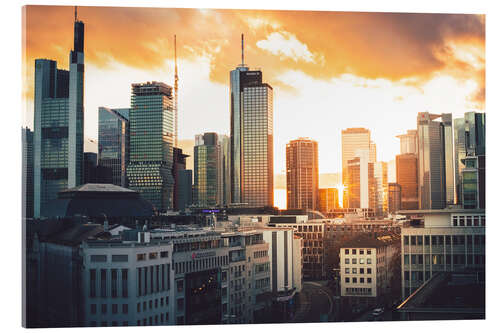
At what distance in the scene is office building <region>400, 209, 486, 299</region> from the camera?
2434 centimetres

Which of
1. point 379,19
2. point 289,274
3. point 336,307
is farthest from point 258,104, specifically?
point 379,19

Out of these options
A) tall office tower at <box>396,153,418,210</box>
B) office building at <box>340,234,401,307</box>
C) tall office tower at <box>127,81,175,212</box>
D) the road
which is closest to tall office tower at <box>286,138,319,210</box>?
tall office tower at <box>127,81,175,212</box>

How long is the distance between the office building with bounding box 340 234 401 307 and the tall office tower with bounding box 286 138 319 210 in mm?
53380

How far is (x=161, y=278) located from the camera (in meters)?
22.3

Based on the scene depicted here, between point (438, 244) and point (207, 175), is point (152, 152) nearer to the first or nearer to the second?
point (207, 175)

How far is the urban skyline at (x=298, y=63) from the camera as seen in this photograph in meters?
21.2

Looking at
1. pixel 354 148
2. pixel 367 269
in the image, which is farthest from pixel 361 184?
pixel 367 269

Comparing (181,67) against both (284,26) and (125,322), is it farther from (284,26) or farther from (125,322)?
(125,322)

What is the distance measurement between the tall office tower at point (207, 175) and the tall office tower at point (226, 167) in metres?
0.77

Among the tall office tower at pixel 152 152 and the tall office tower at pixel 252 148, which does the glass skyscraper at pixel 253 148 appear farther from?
the tall office tower at pixel 152 152

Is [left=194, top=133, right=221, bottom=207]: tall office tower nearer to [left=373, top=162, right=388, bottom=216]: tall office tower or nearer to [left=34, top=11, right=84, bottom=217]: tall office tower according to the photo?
[left=373, top=162, right=388, bottom=216]: tall office tower

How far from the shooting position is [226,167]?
8462cm

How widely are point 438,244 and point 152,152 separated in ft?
209

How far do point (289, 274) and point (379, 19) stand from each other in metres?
20.8
